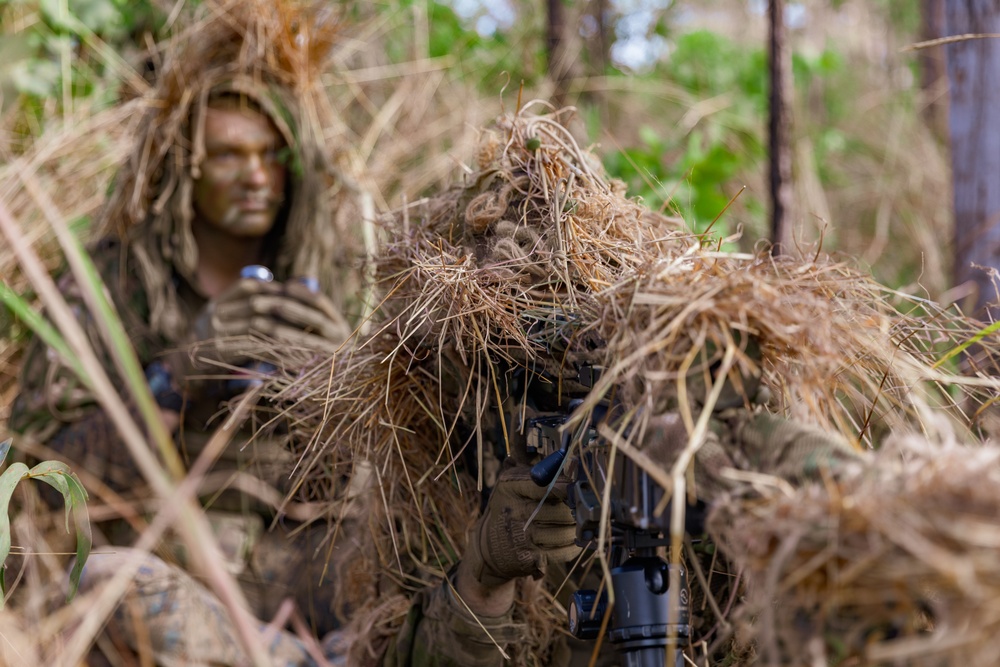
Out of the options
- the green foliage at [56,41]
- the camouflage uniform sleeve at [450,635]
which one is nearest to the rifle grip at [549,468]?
the camouflage uniform sleeve at [450,635]

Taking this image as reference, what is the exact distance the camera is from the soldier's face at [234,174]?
2.73m

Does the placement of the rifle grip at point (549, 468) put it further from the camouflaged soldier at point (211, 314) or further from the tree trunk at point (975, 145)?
the tree trunk at point (975, 145)

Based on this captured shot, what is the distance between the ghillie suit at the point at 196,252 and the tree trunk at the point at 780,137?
122cm

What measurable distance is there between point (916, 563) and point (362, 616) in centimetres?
131

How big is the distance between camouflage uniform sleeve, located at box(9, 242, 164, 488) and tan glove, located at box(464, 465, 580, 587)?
1447 millimetres

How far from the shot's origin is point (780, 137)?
2.86 m

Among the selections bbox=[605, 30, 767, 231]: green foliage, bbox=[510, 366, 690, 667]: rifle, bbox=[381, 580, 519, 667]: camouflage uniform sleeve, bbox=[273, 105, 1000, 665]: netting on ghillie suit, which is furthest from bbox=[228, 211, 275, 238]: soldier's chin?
bbox=[510, 366, 690, 667]: rifle

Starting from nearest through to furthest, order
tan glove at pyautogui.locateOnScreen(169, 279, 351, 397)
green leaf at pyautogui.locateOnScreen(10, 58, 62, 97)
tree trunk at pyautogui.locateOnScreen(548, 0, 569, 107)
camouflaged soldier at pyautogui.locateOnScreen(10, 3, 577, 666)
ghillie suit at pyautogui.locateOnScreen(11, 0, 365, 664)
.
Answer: camouflaged soldier at pyautogui.locateOnScreen(10, 3, 577, 666) → tan glove at pyautogui.locateOnScreen(169, 279, 351, 397) → ghillie suit at pyautogui.locateOnScreen(11, 0, 365, 664) → green leaf at pyautogui.locateOnScreen(10, 58, 62, 97) → tree trunk at pyautogui.locateOnScreen(548, 0, 569, 107)

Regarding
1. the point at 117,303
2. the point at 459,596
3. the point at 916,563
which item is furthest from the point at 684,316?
the point at 117,303

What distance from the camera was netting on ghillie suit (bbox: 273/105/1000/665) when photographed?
0.81m

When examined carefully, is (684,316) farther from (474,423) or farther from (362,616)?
(362,616)

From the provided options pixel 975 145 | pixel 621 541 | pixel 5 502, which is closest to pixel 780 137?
pixel 975 145

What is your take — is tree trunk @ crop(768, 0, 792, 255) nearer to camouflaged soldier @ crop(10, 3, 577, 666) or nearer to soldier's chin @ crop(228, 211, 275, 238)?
camouflaged soldier @ crop(10, 3, 577, 666)

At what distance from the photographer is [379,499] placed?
1.71 meters
